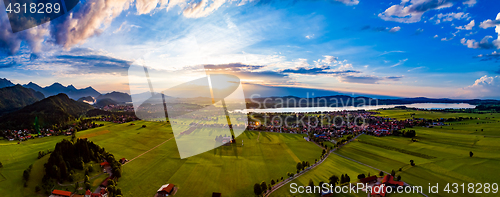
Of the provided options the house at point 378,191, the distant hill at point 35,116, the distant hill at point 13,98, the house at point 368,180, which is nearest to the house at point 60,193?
the house at point 378,191

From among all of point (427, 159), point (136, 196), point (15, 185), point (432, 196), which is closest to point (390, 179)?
point (432, 196)

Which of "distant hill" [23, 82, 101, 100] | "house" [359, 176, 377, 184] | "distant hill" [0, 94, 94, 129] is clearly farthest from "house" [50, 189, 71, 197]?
"distant hill" [23, 82, 101, 100]

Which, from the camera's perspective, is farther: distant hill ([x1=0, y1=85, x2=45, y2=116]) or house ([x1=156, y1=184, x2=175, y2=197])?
distant hill ([x1=0, y1=85, x2=45, y2=116])

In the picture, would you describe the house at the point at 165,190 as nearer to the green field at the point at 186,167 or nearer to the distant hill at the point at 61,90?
the green field at the point at 186,167

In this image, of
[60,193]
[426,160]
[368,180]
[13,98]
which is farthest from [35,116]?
[426,160]

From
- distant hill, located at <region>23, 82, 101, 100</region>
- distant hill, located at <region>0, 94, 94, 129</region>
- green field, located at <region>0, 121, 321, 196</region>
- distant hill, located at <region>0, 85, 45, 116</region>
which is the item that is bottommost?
green field, located at <region>0, 121, 321, 196</region>

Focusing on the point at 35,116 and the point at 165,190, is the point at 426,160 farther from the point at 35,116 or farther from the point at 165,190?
the point at 35,116

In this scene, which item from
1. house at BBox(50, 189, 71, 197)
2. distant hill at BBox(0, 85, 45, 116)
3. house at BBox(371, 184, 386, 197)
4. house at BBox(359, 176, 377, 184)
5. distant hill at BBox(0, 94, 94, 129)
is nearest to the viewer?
house at BBox(371, 184, 386, 197)

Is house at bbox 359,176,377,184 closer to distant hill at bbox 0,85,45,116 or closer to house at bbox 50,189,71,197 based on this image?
house at bbox 50,189,71,197
